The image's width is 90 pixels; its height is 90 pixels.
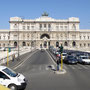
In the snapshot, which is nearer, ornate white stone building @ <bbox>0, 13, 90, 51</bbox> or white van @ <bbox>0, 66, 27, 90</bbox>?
white van @ <bbox>0, 66, 27, 90</bbox>

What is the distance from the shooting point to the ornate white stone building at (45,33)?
13175cm

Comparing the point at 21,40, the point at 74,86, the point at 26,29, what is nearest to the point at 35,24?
the point at 26,29

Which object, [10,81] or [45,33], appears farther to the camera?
[45,33]

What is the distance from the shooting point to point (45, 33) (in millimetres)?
134375

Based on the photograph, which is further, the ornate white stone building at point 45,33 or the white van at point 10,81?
the ornate white stone building at point 45,33

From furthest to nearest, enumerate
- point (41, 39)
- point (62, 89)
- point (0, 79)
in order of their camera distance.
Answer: point (41, 39) → point (62, 89) → point (0, 79)

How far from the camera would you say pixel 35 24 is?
137 metres

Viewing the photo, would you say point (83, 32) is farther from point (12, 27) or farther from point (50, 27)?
point (12, 27)

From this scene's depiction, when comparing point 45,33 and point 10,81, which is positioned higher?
point 45,33

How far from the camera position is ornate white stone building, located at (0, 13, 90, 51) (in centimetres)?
13175

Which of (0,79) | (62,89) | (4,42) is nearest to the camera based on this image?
(0,79)

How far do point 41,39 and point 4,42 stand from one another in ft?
97.5

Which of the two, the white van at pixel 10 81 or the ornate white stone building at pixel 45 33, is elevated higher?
the ornate white stone building at pixel 45 33

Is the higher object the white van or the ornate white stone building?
the ornate white stone building
